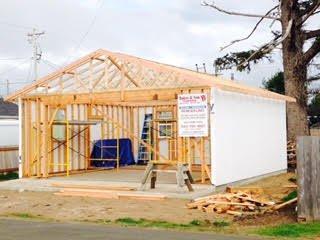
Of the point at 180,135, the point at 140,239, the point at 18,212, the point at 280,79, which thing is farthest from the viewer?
the point at 280,79

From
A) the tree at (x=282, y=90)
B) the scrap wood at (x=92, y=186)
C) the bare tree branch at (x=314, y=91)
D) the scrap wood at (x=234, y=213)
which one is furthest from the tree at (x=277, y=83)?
the scrap wood at (x=234, y=213)

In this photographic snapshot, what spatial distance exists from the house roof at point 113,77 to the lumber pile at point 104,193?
3525mm

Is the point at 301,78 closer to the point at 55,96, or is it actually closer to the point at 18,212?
the point at 55,96

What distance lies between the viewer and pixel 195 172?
2283cm

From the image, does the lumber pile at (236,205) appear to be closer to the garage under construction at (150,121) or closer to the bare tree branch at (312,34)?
the garage under construction at (150,121)

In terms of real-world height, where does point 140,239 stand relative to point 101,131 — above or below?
below

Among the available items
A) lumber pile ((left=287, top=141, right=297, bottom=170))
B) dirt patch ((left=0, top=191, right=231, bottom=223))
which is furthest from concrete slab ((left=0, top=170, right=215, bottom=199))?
lumber pile ((left=287, top=141, right=297, bottom=170))

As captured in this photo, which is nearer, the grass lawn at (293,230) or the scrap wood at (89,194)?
the grass lawn at (293,230)

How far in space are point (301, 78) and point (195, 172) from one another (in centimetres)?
827

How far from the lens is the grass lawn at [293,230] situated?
10373 mm

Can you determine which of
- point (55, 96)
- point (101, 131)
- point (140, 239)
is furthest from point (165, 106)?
point (140, 239)

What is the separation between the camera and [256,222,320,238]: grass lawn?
408 inches

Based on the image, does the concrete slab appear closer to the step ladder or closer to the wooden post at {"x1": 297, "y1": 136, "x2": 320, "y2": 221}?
the wooden post at {"x1": 297, "y1": 136, "x2": 320, "y2": 221}

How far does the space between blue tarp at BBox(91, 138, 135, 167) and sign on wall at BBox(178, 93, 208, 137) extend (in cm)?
841
